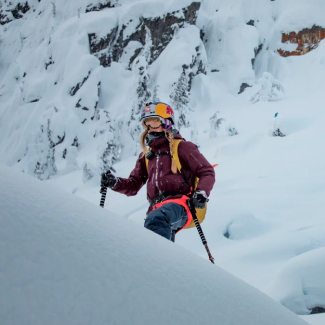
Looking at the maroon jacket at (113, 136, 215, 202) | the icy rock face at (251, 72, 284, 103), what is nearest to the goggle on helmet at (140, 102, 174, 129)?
the maroon jacket at (113, 136, 215, 202)

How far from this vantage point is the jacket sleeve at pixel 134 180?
3617 millimetres

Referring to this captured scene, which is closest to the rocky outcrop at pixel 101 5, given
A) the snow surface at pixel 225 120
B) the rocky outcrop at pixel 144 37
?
the snow surface at pixel 225 120

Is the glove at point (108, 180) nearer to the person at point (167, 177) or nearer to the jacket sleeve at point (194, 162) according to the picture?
the person at point (167, 177)

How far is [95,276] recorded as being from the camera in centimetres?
77

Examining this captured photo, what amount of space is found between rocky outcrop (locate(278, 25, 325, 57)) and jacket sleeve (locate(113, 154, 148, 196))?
2895 centimetres

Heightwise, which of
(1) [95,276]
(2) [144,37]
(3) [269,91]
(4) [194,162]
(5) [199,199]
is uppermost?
(2) [144,37]

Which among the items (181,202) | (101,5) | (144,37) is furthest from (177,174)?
(101,5)

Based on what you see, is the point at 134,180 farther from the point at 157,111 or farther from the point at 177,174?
the point at 157,111

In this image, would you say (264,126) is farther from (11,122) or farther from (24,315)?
(11,122)

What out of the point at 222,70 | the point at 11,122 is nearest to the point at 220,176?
the point at 222,70

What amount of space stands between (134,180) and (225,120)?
47.2ft

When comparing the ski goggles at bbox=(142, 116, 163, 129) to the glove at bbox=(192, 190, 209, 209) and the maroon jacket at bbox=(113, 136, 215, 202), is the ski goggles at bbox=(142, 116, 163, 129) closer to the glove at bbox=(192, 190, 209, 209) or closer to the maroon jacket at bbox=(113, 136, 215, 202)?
the maroon jacket at bbox=(113, 136, 215, 202)

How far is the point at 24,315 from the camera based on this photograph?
24.3 inches

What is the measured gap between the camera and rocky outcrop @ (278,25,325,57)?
28.8 metres
